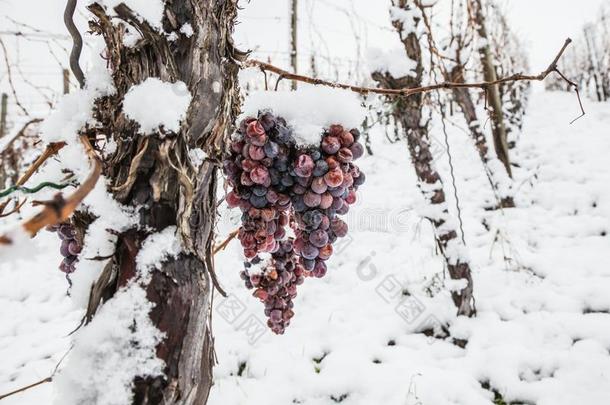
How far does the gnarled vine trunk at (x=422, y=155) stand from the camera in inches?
87.7

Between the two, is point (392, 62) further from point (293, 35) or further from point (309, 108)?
point (293, 35)

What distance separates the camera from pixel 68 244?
2.77 feet

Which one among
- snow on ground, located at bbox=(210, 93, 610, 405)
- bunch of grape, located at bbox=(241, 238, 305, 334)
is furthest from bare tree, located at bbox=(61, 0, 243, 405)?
snow on ground, located at bbox=(210, 93, 610, 405)

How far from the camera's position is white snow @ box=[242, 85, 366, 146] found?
2.87 feet

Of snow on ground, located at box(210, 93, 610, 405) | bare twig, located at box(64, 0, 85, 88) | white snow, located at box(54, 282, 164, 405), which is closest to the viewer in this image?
white snow, located at box(54, 282, 164, 405)

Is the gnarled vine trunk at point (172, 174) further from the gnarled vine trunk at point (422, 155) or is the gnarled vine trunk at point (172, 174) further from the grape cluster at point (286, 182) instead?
the gnarled vine trunk at point (422, 155)

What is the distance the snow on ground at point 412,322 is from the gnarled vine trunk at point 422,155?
0.15m

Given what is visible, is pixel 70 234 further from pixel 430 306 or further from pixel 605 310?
pixel 605 310

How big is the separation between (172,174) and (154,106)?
0.12m

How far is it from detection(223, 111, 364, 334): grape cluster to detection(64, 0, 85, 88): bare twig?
13.4 inches

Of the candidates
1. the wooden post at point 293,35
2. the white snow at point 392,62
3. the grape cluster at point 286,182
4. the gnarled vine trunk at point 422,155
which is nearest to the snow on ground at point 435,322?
the gnarled vine trunk at point 422,155

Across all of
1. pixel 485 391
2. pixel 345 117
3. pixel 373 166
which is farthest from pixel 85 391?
pixel 373 166

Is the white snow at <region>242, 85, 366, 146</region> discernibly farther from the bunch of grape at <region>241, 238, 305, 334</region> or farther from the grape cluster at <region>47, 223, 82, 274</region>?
the grape cluster at <region>47, 223, 82, 274</region>

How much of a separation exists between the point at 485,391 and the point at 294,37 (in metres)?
4.57
